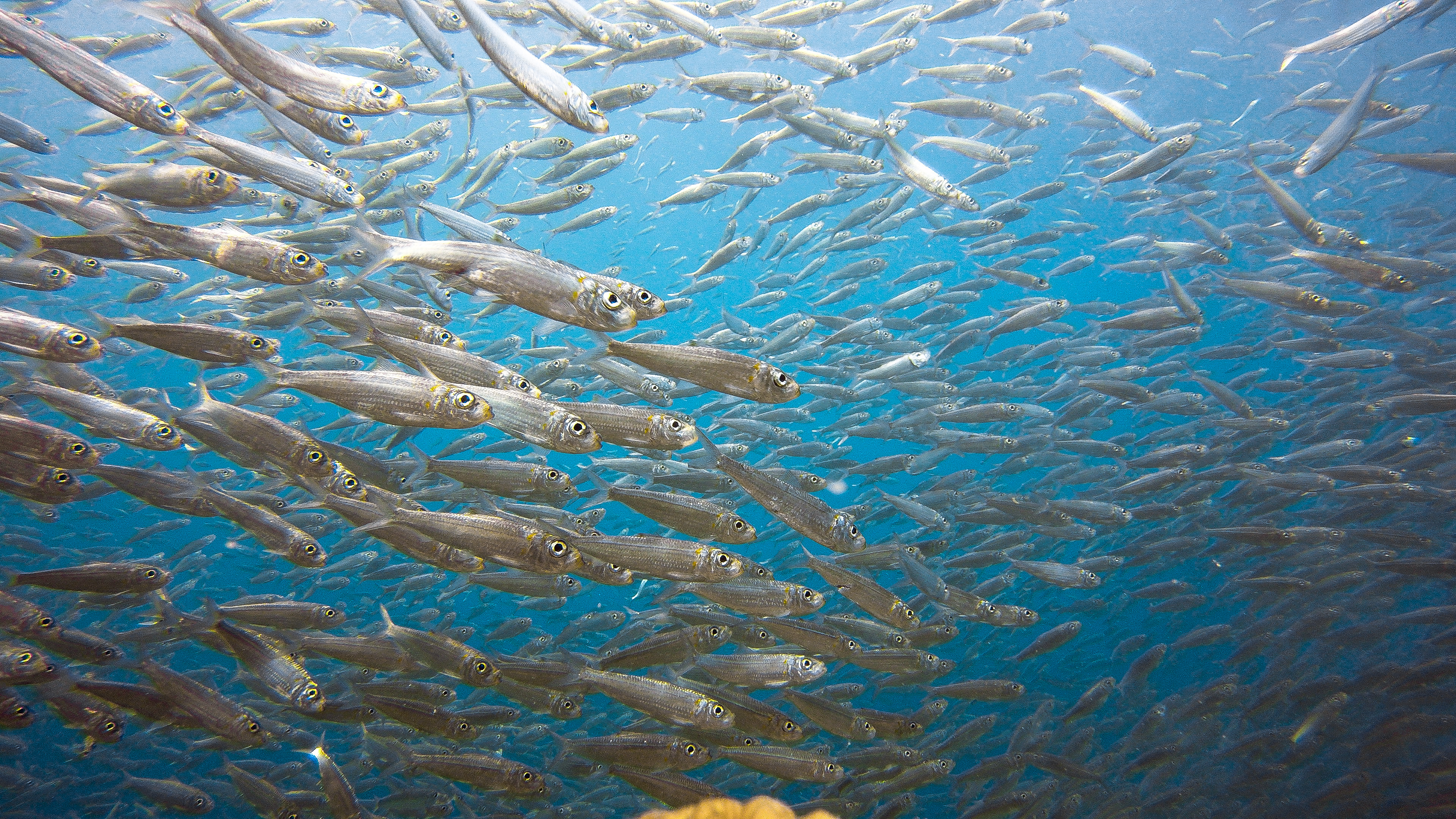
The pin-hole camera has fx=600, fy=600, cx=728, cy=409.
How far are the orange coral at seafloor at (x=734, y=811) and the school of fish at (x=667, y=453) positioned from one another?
156 centimetres

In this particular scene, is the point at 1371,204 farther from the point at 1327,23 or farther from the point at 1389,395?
the point at 1389,395

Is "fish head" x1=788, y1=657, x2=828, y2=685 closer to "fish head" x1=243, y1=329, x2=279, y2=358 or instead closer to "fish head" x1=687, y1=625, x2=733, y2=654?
"fish head" x1=687, y1=625, x2=733, y2=654

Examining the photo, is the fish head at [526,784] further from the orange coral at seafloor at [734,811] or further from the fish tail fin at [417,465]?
the orange coral at seafloor at [734,811]

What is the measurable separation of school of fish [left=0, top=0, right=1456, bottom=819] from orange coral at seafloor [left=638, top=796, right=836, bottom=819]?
1.56 m

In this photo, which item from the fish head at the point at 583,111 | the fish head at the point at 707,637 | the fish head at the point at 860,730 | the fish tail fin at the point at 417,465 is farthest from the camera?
the fish head at the point at 860,730

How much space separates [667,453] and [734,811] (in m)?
4.07

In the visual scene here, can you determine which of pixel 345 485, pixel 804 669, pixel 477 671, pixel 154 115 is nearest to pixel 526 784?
pixel 477 671

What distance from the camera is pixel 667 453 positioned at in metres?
5.50

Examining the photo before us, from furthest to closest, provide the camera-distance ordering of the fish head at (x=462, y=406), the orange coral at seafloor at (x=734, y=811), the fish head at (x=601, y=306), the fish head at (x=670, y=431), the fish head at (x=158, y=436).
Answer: the fish head at (x=158, y=436) < the fish head at (x=670, y=431) < the fish head at (x=462, y=406) < the fish head at (x=601, y=306) < the orange coral at seafloor at (x=734, y=811)

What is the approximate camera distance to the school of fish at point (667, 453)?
9.80 ft

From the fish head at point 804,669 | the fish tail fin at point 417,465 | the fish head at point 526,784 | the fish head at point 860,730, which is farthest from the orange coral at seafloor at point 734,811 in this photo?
the fish head at point 860,730

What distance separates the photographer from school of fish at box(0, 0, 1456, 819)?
2.99m

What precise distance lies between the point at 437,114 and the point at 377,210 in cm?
171

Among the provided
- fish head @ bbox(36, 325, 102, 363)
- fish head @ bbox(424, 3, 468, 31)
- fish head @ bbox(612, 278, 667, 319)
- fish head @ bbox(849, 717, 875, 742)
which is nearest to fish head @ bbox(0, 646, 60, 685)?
fish head @ bbox(36, 325, 102, 363)
